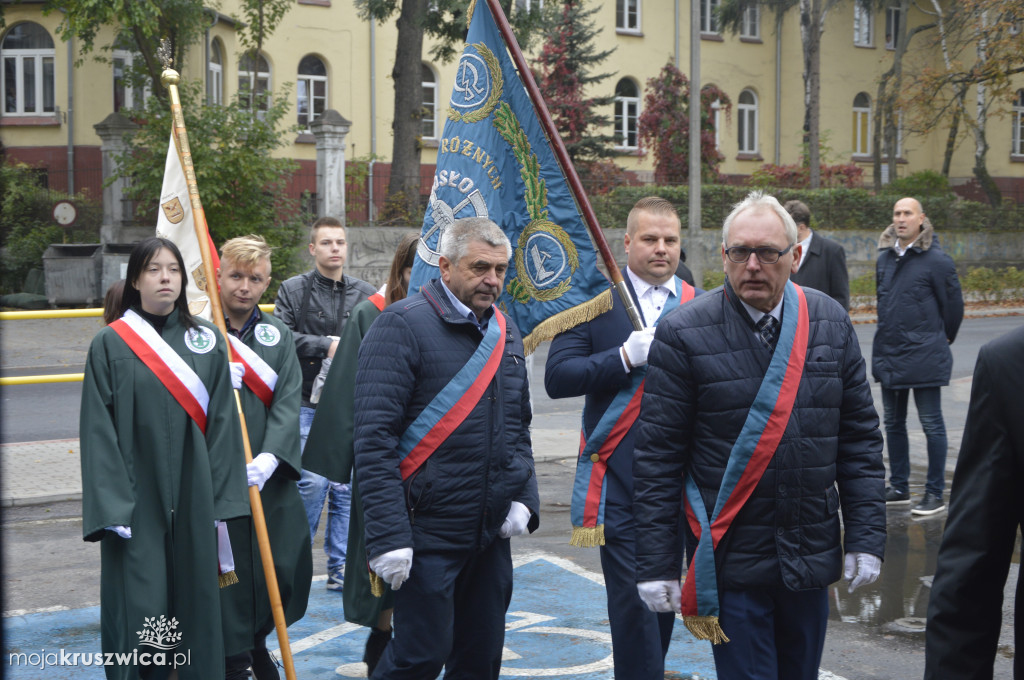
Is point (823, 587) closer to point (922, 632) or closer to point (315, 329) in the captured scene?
point (922, 632)

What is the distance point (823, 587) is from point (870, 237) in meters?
30.5

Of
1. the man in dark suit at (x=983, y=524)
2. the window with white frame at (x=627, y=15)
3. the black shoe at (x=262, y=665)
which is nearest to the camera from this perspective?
the man in dark suit at (x=983, y=524)

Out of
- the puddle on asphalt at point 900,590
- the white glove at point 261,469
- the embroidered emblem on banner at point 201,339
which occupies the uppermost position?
the embroidered emblem on banner at point 201,339

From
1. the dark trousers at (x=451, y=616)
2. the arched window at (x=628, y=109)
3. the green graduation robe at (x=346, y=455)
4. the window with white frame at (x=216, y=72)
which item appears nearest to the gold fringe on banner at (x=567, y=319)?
the green graduation robe at (x=346, y=455)

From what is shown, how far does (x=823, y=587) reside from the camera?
3467 millimetres

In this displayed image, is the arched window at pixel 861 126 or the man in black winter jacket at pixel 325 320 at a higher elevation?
the arched window at pixel 861 126

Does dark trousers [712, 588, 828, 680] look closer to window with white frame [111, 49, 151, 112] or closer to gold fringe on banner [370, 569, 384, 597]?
gold fringe on banner [370, 569, 384, 597]

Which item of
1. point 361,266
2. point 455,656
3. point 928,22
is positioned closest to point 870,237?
point 928,22

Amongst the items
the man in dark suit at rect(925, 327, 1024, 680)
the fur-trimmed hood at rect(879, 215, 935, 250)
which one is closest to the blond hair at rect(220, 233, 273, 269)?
the man in dark suit at rect(925, 327, 1024, 680)

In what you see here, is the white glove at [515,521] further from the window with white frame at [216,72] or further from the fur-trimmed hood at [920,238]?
the window with white frame at [216,72]

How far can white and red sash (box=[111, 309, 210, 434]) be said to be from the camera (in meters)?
4.25

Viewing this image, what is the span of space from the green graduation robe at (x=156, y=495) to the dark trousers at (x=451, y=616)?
0.83 metres

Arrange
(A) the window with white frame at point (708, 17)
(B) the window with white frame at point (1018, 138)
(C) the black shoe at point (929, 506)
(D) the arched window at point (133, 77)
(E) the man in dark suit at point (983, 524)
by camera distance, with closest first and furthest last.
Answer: (E) the man in dark suit at point (983, 524) < (C) the black shoe at point (929, 506) < (D) the arched window at point (133, 77) < (A) the window with white frame at point (708, 17) < (B) the window with white frame at point (1018, 138)

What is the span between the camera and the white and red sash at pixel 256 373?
4930 millimetres
